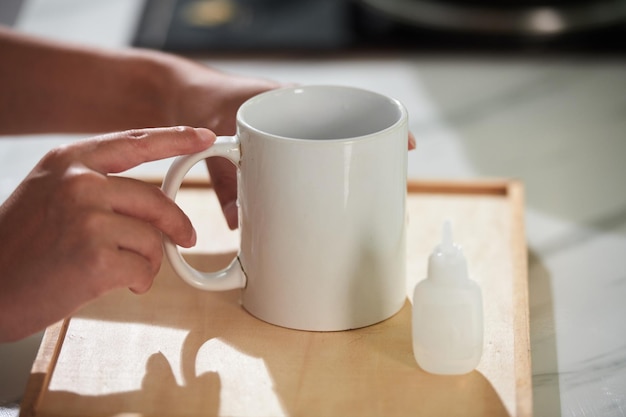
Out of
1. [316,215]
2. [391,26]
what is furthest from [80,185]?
[391,26]

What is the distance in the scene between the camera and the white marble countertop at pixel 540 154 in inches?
23.8

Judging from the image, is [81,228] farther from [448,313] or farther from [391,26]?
[391,26]

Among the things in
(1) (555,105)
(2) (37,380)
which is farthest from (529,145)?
(2) (37,380)

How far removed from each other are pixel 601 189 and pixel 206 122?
Result: 413mm

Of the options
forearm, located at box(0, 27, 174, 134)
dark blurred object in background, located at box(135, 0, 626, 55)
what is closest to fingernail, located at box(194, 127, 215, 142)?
forearm, located at box(0, 27, 174, 134)

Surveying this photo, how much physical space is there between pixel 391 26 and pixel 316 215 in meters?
0.74

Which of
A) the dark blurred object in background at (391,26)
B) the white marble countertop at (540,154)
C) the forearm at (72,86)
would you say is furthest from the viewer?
the dark blurred object in background at (391,26)

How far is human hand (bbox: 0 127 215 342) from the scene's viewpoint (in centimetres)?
51

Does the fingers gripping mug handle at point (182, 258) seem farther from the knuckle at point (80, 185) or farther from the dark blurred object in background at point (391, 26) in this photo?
the dark blurred object in background at point (391, 26)

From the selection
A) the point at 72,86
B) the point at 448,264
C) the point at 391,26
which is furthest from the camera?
the point at 391,26

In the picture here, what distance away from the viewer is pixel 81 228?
0.51 meters

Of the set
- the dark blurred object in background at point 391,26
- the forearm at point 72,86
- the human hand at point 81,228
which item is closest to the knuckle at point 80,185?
the human hand at point 81,228

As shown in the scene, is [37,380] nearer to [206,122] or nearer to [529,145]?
[206,122]

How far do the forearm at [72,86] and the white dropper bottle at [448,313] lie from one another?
417 millimetres
